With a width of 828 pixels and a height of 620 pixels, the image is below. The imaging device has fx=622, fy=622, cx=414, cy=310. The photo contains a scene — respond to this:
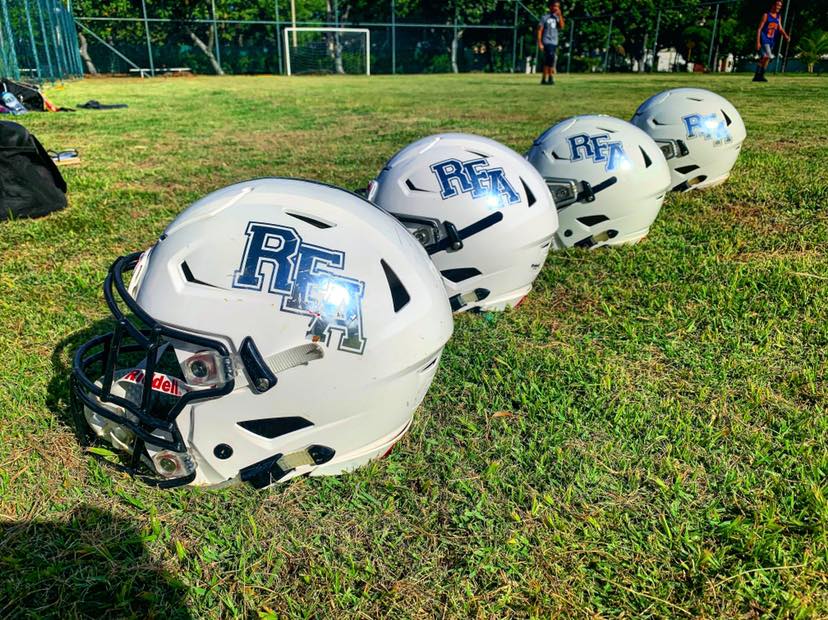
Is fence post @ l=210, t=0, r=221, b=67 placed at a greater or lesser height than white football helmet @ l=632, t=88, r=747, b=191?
greater

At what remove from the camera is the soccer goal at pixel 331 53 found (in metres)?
39.3

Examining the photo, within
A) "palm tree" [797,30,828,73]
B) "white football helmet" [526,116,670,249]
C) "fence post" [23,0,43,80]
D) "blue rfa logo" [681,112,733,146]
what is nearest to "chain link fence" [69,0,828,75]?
"palm tree" [797,30,828,73]

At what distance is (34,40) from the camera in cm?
2041

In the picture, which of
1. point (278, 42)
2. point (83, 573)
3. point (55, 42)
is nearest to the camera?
point (83, 573)

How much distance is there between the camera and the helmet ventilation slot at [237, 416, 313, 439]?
217 centimetres

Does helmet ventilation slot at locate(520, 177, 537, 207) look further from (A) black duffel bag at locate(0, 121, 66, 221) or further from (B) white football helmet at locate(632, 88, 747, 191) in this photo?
(A) black duffel bag at locate(0, 121, 66, 221)

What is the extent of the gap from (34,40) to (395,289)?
2373 centimetres

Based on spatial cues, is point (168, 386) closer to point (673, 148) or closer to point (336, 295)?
point (336, 295)

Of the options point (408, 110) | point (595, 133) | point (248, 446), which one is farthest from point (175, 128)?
point (248, 446)

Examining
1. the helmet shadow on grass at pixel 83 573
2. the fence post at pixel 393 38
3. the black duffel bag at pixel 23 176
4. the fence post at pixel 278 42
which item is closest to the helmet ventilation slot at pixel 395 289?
the helmet shadow on grass at pixel 83 573

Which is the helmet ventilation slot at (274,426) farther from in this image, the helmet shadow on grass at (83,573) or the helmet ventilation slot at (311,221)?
the helmet ventilation slot at (311,221)

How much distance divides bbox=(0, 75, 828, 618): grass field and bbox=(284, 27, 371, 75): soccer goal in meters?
37.8

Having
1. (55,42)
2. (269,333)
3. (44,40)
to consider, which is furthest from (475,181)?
(55,42)

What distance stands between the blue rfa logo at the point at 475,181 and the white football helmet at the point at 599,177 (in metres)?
1.09
